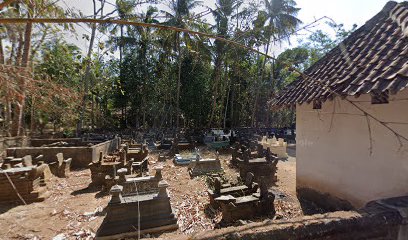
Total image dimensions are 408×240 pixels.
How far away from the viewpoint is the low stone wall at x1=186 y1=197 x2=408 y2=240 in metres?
2.81

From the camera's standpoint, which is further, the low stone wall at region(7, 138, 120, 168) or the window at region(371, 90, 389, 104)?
the low stone wall at region(7, 138, 120, 168)

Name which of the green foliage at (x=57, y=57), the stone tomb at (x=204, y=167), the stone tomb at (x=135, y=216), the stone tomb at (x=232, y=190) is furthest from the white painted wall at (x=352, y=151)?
the green foliage at (x=57, y=57)

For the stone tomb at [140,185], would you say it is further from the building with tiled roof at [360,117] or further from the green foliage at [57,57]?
the building with tiled roof at [360,117]

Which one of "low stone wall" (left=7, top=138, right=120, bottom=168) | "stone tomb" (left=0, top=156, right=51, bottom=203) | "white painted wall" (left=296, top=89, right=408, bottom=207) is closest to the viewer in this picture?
"white painted wall" (left=296, top=89, right=408, bottom=207)

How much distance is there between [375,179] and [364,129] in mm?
1068

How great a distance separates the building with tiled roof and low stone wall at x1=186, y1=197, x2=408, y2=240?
3.93 ft

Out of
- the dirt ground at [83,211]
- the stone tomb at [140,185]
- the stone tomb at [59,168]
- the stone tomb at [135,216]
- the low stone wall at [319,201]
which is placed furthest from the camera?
the stone tomb at [59,168]

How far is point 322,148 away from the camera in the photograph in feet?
21.2

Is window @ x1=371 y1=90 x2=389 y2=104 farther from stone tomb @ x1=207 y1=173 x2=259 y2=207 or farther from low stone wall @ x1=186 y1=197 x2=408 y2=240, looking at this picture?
stone tomb @ x1=207 y1=173 x2=259 y2=207

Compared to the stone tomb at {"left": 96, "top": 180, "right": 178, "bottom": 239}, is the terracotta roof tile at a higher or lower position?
higher

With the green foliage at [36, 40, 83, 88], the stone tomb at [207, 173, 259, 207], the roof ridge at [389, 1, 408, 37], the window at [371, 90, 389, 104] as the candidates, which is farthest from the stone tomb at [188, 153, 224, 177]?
the roof ridge at [389, 1, 408, 37]

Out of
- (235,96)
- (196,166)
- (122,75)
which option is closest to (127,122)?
(122,75)

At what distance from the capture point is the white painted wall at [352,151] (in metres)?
4.53

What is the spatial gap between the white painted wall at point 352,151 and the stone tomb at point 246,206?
63.1 inches
